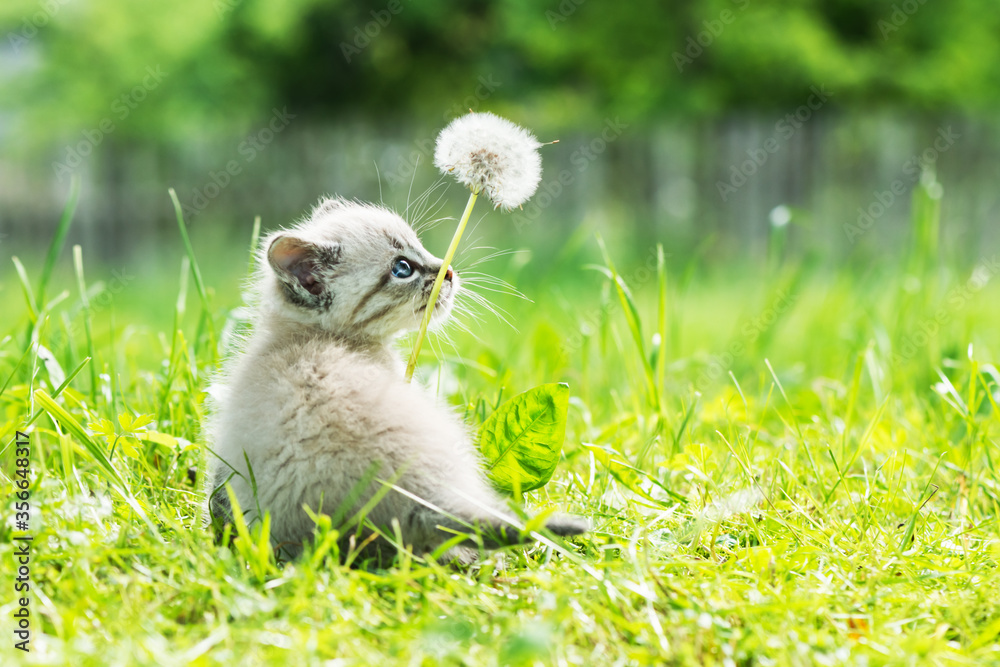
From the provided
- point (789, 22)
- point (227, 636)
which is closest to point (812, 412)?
point (227, 636)

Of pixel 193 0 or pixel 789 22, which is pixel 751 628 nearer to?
pixel 789 22

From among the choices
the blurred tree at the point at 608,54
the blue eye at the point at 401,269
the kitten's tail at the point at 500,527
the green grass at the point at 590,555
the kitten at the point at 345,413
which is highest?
the blurred tree at the point at 608,54

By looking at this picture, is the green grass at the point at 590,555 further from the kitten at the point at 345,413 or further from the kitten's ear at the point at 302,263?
the kitten's ear at the point at 302,263

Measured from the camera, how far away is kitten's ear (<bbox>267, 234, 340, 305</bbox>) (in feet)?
7.35

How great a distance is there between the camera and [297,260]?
89.8 inches

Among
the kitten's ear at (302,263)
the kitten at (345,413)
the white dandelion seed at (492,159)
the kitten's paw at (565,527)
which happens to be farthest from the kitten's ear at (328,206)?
the kitten's paw at (565,527)

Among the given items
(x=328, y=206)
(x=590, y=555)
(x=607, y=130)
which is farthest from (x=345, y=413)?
(x=607, y=130)

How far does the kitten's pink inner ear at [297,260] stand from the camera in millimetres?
2240

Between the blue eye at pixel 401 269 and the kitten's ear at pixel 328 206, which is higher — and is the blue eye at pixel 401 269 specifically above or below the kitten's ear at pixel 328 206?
below

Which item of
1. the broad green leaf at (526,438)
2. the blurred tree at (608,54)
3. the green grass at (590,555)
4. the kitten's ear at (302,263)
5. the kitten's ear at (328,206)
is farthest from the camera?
the blurred tree at (608,54)

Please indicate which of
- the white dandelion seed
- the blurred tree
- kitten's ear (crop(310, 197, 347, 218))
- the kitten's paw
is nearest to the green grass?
the kitten's paw

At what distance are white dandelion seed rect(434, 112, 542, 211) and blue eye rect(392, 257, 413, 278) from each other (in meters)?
0.27

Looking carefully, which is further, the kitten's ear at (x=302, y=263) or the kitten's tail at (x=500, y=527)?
the kitten's ear at (x=302, y=263)

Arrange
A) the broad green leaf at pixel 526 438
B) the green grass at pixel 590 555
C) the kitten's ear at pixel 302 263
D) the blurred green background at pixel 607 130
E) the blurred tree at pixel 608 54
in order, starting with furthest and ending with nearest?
the blurred tree at pixel 608 54 → the blurred green background at pixel 607 130 → the kitten's ear at pixel 302 263 → the broad green leaf at pixel 526 438 → the green grass at pixel 590 555
